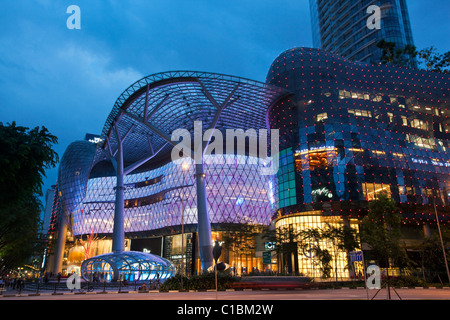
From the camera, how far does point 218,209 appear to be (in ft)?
236

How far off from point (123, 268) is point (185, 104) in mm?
27671

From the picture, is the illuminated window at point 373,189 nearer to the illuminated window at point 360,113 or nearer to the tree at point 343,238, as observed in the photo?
the tree at point 343,238

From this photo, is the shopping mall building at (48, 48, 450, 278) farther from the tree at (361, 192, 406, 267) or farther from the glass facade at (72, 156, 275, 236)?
the tree at (361, 192, 406, 267)

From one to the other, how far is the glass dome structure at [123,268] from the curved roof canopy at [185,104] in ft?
47.9

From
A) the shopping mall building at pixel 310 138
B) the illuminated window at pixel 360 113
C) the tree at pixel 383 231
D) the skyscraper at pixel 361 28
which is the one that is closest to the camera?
the tree at pixel 383 231

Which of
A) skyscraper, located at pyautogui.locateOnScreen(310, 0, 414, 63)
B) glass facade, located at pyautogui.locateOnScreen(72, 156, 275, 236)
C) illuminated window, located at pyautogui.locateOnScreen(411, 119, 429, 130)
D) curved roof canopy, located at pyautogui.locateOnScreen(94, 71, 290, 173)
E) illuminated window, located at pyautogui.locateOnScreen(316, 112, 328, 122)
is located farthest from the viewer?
skyscraper, located at pyautogui.locateOnScreen(310, 0, 414, 63)

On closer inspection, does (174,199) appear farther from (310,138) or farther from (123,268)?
(310,138)

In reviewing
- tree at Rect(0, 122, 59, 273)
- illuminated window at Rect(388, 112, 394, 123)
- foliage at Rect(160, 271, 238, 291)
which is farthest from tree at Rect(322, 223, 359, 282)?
tree at Rect(0, 122, 59, 273)

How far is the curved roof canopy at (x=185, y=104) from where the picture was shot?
46594 mm

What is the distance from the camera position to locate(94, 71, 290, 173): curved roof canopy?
46594mm

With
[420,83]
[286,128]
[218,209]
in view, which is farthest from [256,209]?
[420,83]

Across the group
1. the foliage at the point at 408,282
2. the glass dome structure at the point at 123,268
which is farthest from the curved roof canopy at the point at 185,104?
the foliage at the point at 408,282

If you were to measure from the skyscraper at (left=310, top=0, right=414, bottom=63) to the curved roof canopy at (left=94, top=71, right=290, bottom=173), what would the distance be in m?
57.2
